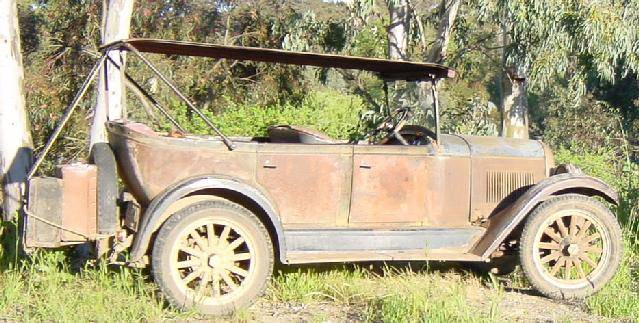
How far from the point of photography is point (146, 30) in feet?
49.7

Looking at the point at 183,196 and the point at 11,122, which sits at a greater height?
the point at 11,122

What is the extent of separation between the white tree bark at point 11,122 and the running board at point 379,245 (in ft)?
10.3

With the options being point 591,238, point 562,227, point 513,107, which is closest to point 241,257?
point 562,227

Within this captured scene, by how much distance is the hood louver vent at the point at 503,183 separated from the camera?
6.59 m

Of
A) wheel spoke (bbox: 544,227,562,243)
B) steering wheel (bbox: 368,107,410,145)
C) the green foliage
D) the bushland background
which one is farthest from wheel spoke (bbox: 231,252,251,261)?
the green foliage

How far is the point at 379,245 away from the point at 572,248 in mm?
1485

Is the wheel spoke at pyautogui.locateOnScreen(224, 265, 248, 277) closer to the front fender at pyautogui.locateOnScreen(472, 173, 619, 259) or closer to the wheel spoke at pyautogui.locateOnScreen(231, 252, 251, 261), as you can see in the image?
the wheel spoke at pyautogui.locateOnScreen(231, 252, 251, 261)

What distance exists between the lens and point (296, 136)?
22.9 ft

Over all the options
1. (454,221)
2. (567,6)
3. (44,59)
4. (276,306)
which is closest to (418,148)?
(454,221)

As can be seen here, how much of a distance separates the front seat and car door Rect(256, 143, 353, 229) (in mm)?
721

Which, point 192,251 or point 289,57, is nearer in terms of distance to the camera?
point 192,251

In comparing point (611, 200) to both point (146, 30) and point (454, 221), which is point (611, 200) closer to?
point (454, 221)

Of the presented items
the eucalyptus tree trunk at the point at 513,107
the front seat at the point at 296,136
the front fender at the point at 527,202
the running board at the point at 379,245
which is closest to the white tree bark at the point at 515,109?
the eucalyptus tree trunk at the point at 513,107

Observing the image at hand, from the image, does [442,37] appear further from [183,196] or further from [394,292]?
[183,196]
